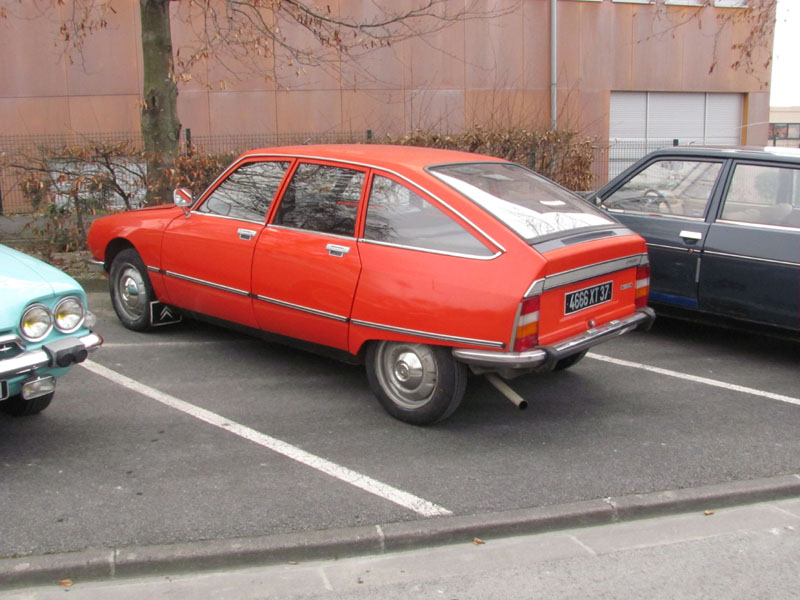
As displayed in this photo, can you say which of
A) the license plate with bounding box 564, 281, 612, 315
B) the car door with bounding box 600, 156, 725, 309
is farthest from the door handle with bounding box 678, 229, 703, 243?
the license plate with bounding box 564, 281, 612, 315

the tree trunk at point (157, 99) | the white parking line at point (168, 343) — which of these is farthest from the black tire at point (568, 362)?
the tree trunk at point (157, 99)

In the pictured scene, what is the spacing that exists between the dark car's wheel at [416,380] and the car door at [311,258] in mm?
316

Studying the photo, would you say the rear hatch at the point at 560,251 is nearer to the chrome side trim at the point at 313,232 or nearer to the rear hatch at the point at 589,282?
the rear hatch at the point at 589,282

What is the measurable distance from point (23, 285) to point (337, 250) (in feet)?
6.07

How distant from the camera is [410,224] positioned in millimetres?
4938

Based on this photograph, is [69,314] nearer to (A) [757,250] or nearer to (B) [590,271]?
(B) [590,271]

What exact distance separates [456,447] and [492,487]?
564 millimetres

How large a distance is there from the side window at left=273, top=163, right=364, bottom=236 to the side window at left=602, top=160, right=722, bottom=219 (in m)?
3.03

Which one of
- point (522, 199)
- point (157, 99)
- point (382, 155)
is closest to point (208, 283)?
point (382, 155)

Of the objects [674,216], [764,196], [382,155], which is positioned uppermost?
[382,155]

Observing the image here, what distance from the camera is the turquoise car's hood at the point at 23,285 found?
4.07 m

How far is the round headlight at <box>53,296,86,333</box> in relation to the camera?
171 inches

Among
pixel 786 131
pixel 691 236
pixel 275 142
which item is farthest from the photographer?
pixel 786 131

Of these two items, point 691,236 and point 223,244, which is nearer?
point 223,244
